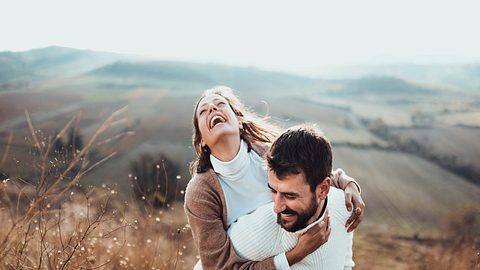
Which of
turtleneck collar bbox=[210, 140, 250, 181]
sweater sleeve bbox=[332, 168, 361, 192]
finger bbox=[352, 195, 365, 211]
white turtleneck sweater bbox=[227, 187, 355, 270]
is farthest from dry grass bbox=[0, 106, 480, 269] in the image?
finger bbox=[352, 195, 365, 211]

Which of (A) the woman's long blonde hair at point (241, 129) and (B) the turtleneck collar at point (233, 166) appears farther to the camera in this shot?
(A) the woman's long blonde hair at point (241, 129)

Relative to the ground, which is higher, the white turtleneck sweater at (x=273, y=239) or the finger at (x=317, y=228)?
the finger at (x=317, y=228)

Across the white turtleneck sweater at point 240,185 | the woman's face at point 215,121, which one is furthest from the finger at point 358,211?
the woman's face at point 215,121

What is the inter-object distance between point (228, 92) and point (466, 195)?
4484 millimetres

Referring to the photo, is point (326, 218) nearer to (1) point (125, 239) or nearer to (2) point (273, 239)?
(2) point (273, 239)

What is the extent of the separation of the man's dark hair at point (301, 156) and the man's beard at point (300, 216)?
0.29ft

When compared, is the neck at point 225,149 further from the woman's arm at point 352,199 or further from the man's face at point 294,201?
the woman's arm at point 352,199

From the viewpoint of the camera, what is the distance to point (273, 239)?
2426 mm

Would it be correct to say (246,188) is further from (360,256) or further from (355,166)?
(355,166)

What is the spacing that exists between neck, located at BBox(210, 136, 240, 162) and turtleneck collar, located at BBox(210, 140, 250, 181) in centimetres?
2

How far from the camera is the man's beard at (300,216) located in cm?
229

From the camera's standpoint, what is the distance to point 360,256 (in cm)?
504

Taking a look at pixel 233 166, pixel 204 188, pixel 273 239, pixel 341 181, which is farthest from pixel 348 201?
pixel 204 188

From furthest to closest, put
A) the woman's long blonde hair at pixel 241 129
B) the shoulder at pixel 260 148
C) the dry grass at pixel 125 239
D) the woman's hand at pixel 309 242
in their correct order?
the dry grass at pixel 125 239 → the shoulder at pixel 260 148 → the woman's long blonde hair at pixel 241 129 → the woman's hand at pixel 309 242
